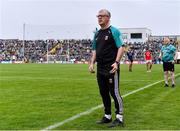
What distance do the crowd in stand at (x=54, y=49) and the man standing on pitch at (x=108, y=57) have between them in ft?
217

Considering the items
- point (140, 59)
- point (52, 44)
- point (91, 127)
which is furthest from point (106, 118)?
point (52, 44)

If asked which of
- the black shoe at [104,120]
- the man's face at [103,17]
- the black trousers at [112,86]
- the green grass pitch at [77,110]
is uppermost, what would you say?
the man's face at [103,17]

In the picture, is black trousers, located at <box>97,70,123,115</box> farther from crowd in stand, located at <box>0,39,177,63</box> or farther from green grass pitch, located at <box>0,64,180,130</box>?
crowd in stand, located at <box>0,39,177,63</box>

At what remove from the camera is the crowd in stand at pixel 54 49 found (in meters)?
77.2

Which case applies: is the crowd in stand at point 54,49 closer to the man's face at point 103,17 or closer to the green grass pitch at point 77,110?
the green grass pitch at point 77,110

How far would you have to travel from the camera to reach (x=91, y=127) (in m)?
8.06

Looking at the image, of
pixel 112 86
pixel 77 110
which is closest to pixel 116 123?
pixel 112 86

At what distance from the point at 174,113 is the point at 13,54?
73.8 m

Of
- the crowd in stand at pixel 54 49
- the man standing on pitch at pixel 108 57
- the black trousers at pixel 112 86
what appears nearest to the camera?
the man standing on pitch at pixel 108 57

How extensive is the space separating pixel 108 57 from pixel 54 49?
72660 mm

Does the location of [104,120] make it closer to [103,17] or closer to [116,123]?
[116,123]

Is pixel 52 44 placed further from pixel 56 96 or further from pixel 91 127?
pixel 91 127

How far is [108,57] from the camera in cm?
843

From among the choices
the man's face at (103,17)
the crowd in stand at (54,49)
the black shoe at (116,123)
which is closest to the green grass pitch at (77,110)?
the black shoe at (116,123)
